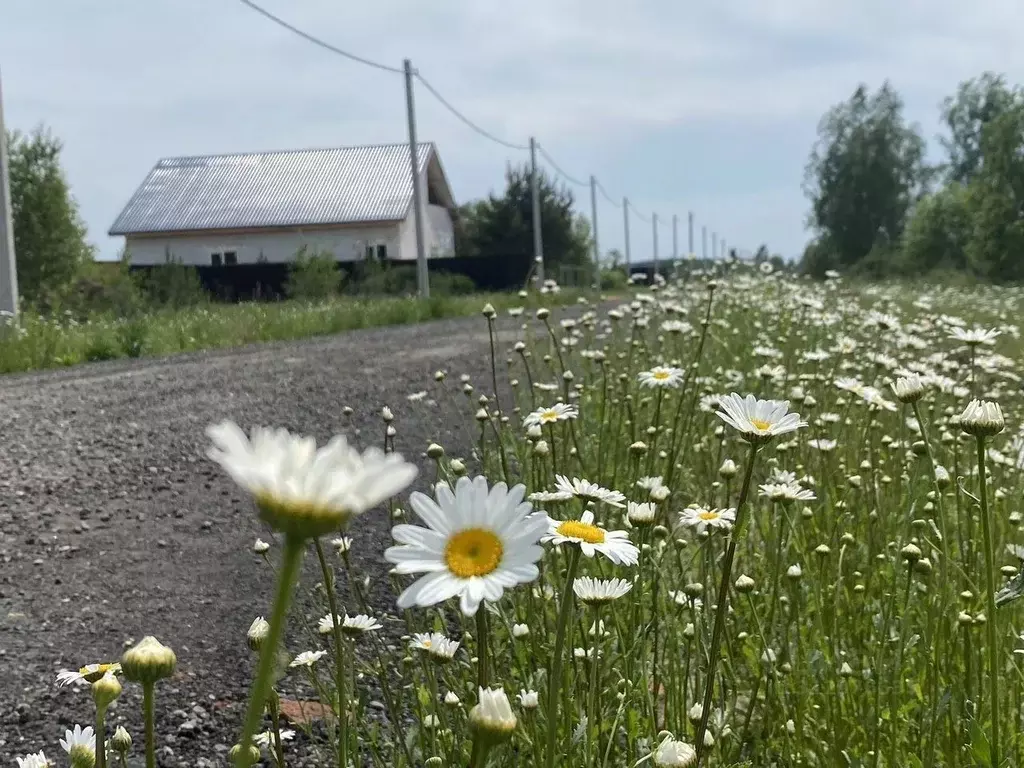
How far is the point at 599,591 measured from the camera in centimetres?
126

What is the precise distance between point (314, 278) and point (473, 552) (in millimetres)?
20363

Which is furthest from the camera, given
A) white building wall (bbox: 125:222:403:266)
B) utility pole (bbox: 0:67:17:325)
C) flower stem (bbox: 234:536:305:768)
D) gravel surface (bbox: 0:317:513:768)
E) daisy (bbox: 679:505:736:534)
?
white building wall (bbox: 125:222:403:266)

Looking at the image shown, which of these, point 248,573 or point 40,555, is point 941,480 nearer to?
point 248,573

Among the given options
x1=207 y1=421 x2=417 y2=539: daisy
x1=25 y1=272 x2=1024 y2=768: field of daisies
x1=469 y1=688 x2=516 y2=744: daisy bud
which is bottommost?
x1=25 y1=272 x2=1024 y2=768: field of daisies

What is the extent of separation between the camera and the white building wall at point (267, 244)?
30.9 meters

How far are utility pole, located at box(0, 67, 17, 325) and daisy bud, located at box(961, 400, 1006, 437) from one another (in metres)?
9.61

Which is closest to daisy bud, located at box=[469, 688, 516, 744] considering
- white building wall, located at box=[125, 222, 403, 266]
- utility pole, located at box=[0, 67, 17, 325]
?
utility pole, located at box=[0, 67, 17, 325]

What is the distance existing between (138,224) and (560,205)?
13.4m

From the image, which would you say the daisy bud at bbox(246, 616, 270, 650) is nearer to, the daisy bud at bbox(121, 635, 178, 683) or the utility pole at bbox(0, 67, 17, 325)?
the daisy bud at bbox(121, 635, 178, 683)

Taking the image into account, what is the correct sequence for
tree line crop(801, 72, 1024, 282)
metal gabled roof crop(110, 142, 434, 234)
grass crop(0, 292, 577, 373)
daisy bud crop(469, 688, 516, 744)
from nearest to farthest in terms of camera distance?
daisy bud crop(469, 688, 516, 744) → grass crop(0, 292, 577, 373) → metal gabled roof crop(110, 142, 434, 234) → tree line crop(801, 72, 1024, 282)

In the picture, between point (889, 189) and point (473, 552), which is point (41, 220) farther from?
point (889, 189)

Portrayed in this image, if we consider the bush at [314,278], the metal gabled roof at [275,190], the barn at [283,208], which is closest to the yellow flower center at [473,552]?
the bush at [314,278]

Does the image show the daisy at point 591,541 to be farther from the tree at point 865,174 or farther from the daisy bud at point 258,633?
the tree at point 865,174

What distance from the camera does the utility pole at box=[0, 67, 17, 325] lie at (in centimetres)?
965
